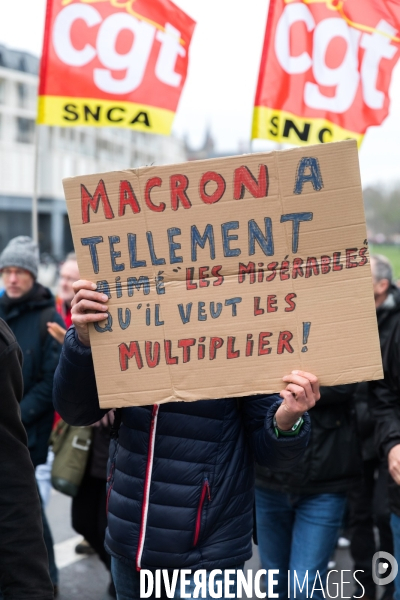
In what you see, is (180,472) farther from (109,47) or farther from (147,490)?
(109,47)

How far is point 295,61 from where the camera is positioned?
4777mm

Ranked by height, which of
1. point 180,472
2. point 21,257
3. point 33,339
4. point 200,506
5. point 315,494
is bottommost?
point 315,494

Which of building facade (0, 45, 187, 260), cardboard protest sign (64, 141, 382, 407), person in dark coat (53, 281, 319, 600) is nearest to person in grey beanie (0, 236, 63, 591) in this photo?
person in dark coat (53, 281, 319, 600)

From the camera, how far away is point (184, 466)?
7.82 feet

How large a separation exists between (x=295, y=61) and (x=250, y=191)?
113 inches

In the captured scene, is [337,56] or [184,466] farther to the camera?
[337,56]

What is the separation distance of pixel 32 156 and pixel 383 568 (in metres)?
28.8

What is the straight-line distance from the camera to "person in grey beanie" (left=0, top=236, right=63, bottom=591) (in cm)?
424

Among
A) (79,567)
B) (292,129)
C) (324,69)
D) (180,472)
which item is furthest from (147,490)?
(324,69)

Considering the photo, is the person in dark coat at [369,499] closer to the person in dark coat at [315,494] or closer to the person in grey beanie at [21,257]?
the person in dark coat at [315,494]

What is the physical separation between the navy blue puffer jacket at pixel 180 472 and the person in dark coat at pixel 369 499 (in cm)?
182

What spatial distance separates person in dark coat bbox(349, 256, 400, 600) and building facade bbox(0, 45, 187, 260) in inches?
590

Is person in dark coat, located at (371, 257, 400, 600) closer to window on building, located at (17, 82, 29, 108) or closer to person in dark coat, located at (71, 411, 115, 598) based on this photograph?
person in dark coat, located at (71, 411, 115, 598)

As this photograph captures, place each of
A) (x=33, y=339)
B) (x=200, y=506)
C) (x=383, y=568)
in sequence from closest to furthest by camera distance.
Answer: (x=200, y=506) → (x=383, y=568) → (x=33, y=339)
